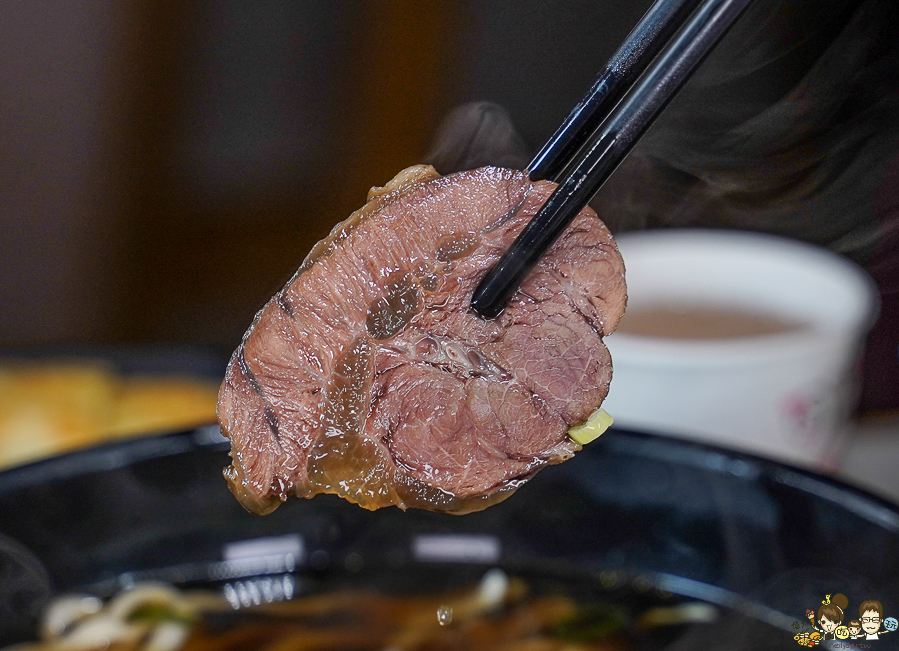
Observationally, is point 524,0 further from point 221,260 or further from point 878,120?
point 878,120

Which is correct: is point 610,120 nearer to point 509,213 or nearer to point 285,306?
point 509,213

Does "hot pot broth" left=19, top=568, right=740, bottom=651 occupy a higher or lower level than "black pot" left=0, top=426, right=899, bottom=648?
lower

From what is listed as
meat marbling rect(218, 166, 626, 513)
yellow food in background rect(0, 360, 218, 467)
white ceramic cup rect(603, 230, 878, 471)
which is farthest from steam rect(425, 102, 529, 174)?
yellow food in background rect(0, 360, 218, 467)

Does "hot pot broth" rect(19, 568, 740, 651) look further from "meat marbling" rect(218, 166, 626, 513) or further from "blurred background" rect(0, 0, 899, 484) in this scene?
"blurred background" rect(0, 0, 899, 484)

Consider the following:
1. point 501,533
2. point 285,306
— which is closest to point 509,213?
point 285,306

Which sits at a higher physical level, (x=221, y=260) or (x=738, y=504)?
(x=738, y=504)

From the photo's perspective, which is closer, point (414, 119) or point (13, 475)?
point (13, 475)

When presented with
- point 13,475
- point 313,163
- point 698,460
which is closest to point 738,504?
point 698,460
